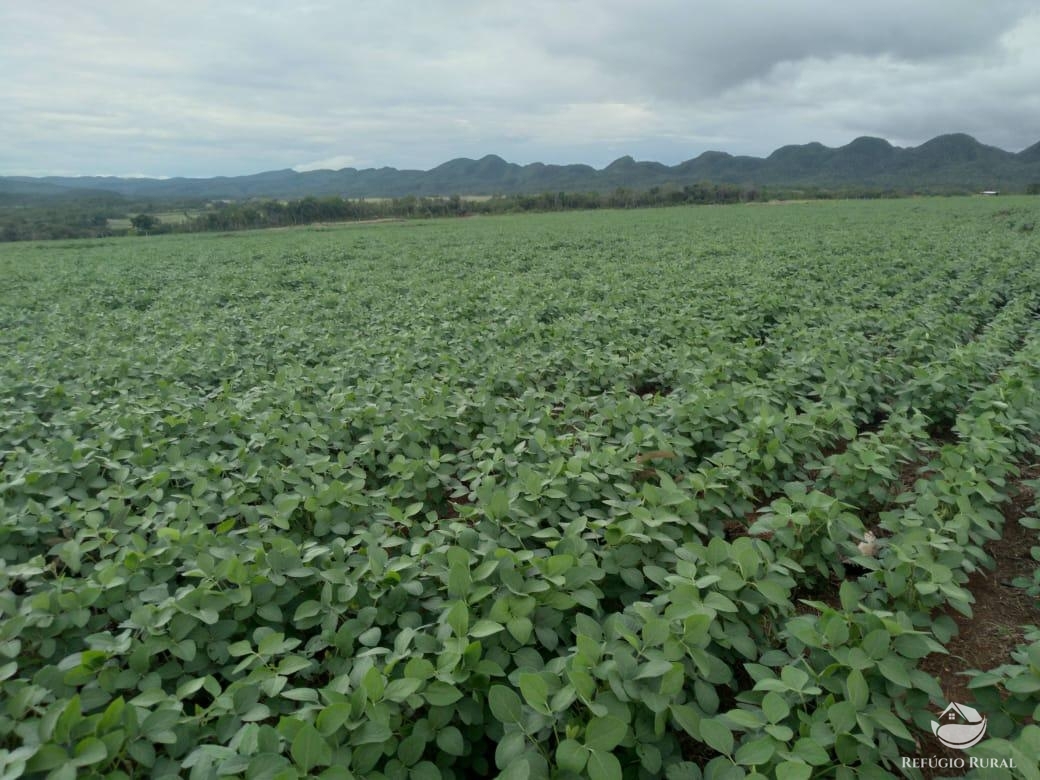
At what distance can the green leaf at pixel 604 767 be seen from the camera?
1.51 m

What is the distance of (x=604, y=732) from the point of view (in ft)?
5.24

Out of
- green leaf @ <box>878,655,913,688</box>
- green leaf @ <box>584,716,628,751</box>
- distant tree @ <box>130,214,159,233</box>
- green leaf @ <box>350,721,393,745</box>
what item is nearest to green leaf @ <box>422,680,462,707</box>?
green leaf @ <box>350,721,393,745</box>

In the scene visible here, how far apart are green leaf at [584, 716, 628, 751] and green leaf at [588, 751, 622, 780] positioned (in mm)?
37

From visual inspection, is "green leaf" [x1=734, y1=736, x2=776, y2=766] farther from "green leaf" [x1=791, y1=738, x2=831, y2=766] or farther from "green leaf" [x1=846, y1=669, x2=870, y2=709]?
"green leaf" [x1=846, y1=669, x2=870, y2=709]

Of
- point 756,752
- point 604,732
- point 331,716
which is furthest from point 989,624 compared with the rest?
point 331,716

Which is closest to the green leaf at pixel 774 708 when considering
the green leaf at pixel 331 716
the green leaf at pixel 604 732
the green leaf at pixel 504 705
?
the green leaf at pixel 604 732

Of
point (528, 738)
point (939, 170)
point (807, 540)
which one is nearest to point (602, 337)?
point (807, 540)

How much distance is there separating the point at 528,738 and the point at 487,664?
A: 10.0 inches

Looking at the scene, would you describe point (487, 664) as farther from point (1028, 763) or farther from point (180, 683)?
point (1028, 763)

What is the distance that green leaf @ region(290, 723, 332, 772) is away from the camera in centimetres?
146

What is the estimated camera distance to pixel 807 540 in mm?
2748

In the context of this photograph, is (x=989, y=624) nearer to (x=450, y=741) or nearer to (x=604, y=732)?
(x=604, y=732)

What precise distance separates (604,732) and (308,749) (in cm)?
80

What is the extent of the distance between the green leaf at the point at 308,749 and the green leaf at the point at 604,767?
2.31ft
